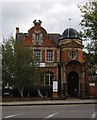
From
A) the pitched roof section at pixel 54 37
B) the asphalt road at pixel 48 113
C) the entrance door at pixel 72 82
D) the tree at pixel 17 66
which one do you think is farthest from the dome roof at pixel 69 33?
the asphalt road at pixel 48 113

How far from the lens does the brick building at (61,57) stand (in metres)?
55.4

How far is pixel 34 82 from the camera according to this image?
48.2 metres

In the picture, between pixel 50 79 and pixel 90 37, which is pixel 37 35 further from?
pixel 90 37

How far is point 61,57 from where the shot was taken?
5641cm

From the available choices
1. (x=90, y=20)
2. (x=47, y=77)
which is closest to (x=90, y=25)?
(x=90, y=20)

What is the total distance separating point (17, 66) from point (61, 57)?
1152 cm

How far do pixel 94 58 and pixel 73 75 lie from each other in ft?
63.7

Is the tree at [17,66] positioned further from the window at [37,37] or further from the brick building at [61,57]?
the window at [37,37]

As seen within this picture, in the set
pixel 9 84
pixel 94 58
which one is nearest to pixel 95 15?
pixel 94 58

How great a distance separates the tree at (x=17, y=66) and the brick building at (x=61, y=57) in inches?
275

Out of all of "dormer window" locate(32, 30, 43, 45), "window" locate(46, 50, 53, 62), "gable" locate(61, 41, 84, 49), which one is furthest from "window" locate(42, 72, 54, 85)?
"dormer window" locate(32, 30, 43, 45)

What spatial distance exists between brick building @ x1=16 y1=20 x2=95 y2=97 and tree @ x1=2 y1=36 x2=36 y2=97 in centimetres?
700

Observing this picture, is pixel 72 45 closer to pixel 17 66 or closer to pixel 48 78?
pixel 48 78

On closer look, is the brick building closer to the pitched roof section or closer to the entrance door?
the entrance door
